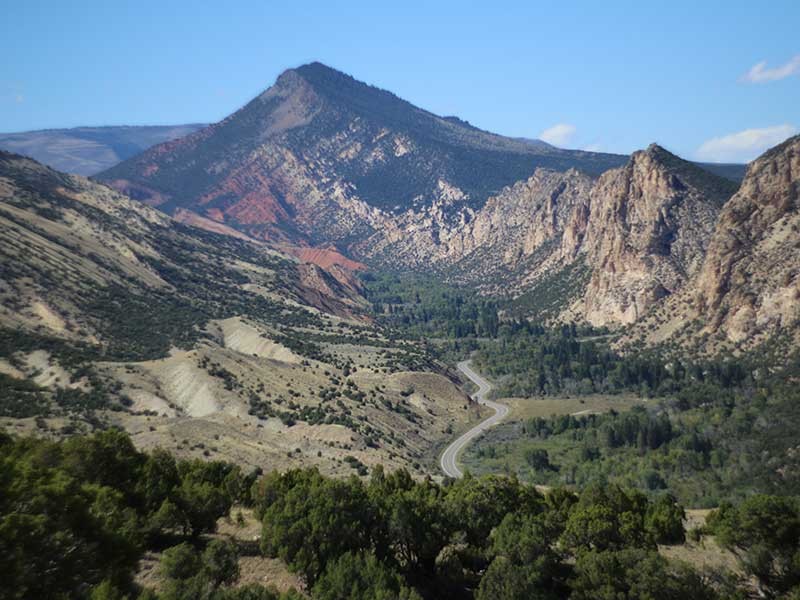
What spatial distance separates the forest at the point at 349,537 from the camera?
2770cm

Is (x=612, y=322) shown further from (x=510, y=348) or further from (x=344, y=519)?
(x=344, y=519)

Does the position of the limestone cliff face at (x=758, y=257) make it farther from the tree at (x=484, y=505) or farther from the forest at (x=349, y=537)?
the tree at (x=484, y=505)

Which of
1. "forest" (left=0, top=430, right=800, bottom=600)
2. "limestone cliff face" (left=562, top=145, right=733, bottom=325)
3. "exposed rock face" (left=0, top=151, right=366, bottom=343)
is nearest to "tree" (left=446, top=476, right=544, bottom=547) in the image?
"forest" (left=0, top=430, right=800, bottom=600)

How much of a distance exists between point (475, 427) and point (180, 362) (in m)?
44.8

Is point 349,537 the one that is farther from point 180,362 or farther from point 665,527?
point 180,362

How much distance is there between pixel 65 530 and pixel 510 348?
155m

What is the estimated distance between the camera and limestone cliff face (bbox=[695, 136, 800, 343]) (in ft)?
445

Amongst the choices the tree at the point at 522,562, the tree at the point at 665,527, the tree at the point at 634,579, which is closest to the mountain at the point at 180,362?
the tree at the point at 522,562

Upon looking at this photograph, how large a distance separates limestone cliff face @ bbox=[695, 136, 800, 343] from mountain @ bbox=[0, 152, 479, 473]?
2261 inches

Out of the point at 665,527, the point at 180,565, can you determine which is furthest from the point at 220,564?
Result: the point at 665,527

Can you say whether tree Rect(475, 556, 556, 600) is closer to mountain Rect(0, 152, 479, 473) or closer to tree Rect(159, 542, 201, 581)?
tree Rect(159, 542, 201, 581)

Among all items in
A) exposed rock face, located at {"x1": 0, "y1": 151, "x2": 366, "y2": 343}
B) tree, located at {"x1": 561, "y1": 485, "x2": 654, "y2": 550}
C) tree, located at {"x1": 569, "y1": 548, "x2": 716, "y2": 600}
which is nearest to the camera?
tree, located at {"x1": 569, "y1": 548, "x2": 716, "y2": 600}

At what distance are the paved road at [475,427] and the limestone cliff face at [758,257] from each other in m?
47.8

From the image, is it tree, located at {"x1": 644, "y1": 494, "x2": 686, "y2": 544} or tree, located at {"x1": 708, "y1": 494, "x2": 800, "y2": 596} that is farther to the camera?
tree, located at {"x1": 644, "y1": 494, "x2": 686, "y2": 544}
